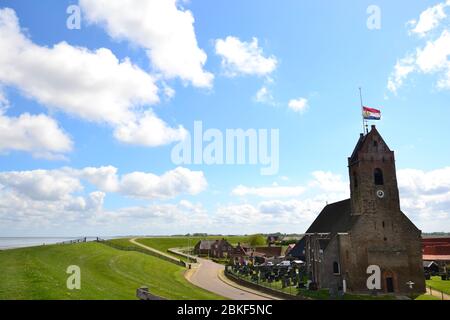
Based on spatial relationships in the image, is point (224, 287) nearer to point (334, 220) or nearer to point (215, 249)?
point (334, 220)

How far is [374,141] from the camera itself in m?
46.7

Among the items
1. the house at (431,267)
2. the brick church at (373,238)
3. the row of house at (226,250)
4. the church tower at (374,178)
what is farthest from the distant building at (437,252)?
the row of house at (226,250)

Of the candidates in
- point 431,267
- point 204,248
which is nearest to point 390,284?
point 431,267

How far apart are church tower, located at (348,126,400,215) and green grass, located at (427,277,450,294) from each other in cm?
1148

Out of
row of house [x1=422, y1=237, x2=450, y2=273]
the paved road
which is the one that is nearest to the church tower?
the paved road

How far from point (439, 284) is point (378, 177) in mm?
18665

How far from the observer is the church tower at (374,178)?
4481cm

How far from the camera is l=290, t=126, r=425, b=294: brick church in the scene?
43.4 meters

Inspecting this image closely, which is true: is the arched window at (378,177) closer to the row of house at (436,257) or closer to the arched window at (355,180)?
the arched window at (355,180)

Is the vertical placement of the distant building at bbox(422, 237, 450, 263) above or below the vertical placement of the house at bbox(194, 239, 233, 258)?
above

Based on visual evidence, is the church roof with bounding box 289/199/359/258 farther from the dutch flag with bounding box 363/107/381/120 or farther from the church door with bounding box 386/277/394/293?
the dutch flag with bounding box 363/107/381/120

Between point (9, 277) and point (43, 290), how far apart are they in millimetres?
6702
